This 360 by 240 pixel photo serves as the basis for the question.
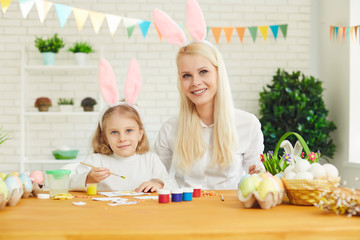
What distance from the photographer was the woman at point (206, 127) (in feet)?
7.24

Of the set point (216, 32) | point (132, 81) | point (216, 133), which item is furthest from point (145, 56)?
point (216, 133)

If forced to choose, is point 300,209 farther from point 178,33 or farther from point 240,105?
point 240,105

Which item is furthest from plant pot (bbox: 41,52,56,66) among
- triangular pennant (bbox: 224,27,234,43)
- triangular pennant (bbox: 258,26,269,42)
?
triangular pennant (bbox: 258,26,269,42)

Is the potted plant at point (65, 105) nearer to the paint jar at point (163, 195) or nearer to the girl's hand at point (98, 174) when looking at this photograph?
the girl's hand at point (98, 174)

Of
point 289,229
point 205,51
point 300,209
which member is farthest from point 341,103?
point 289,229

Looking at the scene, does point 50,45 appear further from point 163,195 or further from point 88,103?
point 163,195

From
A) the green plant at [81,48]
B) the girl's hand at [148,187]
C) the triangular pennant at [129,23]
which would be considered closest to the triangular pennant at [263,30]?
the triangular pennant at [129,23]

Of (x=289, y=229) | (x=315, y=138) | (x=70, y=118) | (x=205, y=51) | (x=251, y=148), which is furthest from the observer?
(x=70, y=118)

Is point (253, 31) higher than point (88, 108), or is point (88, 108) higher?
point (253, 31)

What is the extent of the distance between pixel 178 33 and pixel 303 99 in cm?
254

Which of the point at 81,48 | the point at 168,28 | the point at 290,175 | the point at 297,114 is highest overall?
the point at 81,48

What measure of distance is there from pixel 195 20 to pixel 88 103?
2.75 metres

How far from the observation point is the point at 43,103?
4.66 metres

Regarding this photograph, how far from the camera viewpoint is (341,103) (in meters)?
4.52
